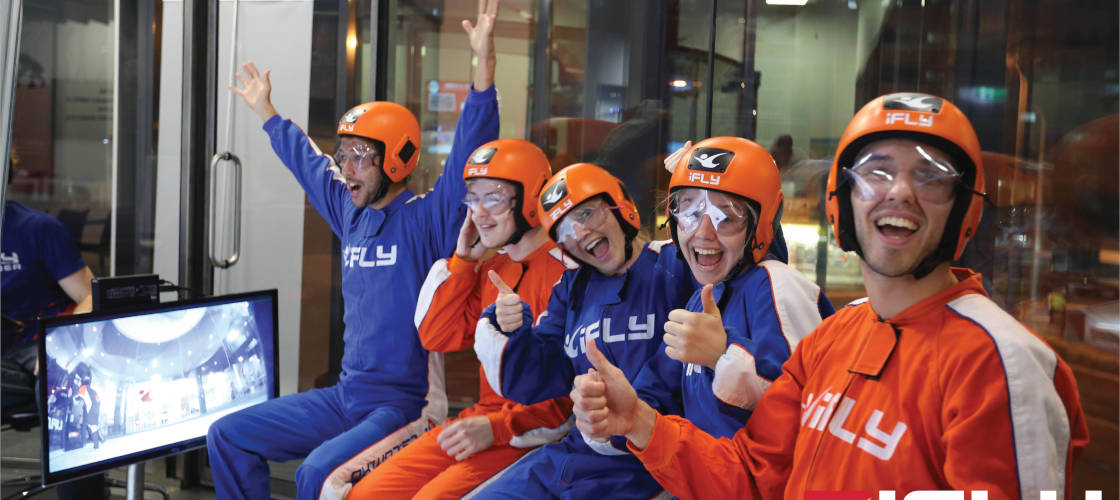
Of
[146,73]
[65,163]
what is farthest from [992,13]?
[65,163]

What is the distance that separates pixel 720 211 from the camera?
206 cm

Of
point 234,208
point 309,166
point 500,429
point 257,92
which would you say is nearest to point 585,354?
point 500,429

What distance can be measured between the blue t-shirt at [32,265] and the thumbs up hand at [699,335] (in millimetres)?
3460

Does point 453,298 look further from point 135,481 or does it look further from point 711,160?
point 135,481

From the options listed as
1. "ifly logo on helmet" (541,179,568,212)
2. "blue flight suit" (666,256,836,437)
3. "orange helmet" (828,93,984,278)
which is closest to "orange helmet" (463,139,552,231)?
"ifly logo on helmet" (541,179,568,212)

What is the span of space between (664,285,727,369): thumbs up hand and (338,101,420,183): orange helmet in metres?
1.72

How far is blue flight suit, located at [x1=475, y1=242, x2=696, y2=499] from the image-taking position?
236 cm

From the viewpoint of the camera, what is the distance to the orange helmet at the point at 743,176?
6.71 ft

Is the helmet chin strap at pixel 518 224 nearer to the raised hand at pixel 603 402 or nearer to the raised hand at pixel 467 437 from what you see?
the raised hand at pixel 467 437

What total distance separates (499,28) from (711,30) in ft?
3.53

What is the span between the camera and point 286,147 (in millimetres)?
3650

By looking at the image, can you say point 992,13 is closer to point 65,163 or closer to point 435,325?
point 435,325

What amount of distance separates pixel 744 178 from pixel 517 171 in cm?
98

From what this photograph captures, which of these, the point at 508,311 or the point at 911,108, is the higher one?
the point at 911,108
